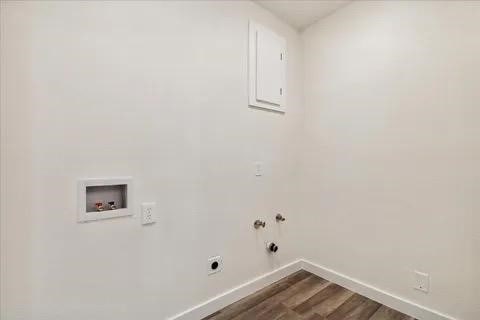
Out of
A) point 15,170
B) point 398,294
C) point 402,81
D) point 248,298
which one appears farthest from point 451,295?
point 15,170

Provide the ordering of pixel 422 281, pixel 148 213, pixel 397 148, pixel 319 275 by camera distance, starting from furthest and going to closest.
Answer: pixel 319 275
pixel 397 148
pixel 422 281
pixel 148 213

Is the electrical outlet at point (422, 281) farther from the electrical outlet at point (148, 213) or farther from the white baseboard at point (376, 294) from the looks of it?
the electrical outlet at point (148, 213)

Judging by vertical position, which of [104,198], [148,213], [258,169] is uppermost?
[258,169]

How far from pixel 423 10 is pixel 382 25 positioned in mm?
255

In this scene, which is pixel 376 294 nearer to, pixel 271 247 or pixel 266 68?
pixel 271 247

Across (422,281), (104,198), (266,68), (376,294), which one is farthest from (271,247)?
(266,68)

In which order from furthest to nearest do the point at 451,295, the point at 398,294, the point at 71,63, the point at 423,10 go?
the point at 398,294 → the point at 423,10 → the point at 451,295 → the point at 71,63

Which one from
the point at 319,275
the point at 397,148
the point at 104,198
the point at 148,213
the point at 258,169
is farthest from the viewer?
the point at 319,275

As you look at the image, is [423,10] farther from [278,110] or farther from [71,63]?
[71,63]

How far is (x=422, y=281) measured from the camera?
1.56 meters

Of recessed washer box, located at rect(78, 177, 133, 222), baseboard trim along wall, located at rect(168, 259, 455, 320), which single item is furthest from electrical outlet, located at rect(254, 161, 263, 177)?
recessed washer box, located at rect(78, 177, 133, 222)

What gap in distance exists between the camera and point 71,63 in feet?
3.68

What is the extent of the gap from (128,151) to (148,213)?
378 millimetres

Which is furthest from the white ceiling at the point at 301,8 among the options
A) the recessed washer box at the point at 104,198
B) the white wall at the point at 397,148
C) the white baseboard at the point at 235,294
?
the white baseboard at the point at 235,294
